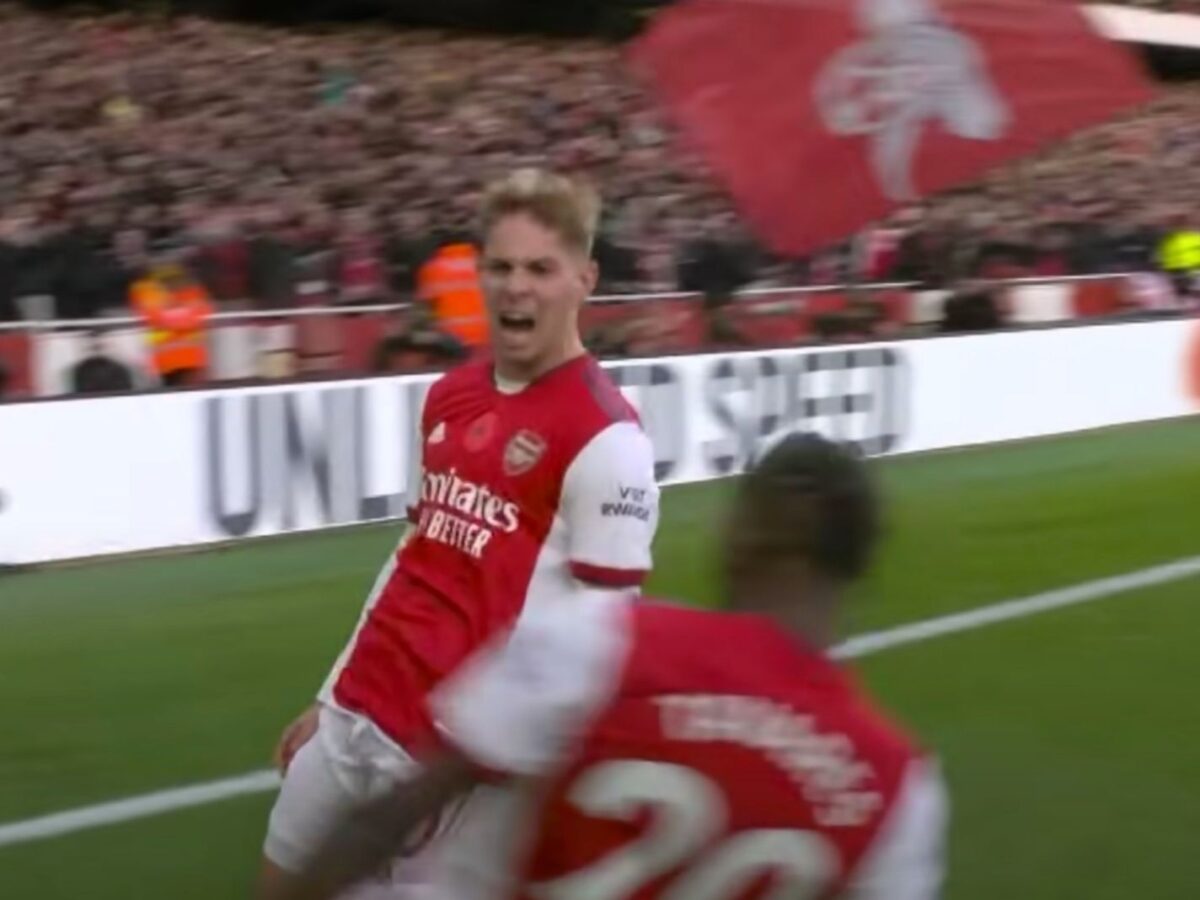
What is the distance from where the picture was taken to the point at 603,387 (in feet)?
10.5

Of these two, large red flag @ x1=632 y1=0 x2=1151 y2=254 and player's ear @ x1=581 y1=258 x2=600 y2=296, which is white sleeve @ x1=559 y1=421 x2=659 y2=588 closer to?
player's ear @ x1=581 y1=258 x2=600 y2=296

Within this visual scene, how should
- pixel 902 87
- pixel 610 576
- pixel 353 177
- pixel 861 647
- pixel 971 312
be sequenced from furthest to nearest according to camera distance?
pixel 353 177 → pixel 971 312 → pixel 902 87 → pixel 861 647 → pixel 610 576

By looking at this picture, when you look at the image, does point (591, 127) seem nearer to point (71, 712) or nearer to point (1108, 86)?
point (1108, 86)

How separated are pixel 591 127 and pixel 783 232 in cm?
1248

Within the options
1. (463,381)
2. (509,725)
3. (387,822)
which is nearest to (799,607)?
(509,725)

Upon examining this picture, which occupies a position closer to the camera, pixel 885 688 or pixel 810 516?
A: pixel 810 516

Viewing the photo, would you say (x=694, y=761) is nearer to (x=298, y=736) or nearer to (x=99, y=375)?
(x=298, y=736)

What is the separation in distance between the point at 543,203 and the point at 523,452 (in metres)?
0.36

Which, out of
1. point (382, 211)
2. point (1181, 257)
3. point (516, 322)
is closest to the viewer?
point (516, 322)

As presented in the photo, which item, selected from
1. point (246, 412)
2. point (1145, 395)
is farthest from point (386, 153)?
point (246, 412)

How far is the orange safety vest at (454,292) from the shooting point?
13.4 m

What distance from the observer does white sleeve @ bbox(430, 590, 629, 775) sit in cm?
213

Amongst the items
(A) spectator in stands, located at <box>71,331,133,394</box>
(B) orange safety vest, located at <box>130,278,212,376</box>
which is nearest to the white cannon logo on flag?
(B) orange safety vest, located at <box>130,278,212,376</box>

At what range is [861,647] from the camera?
8672 mm
